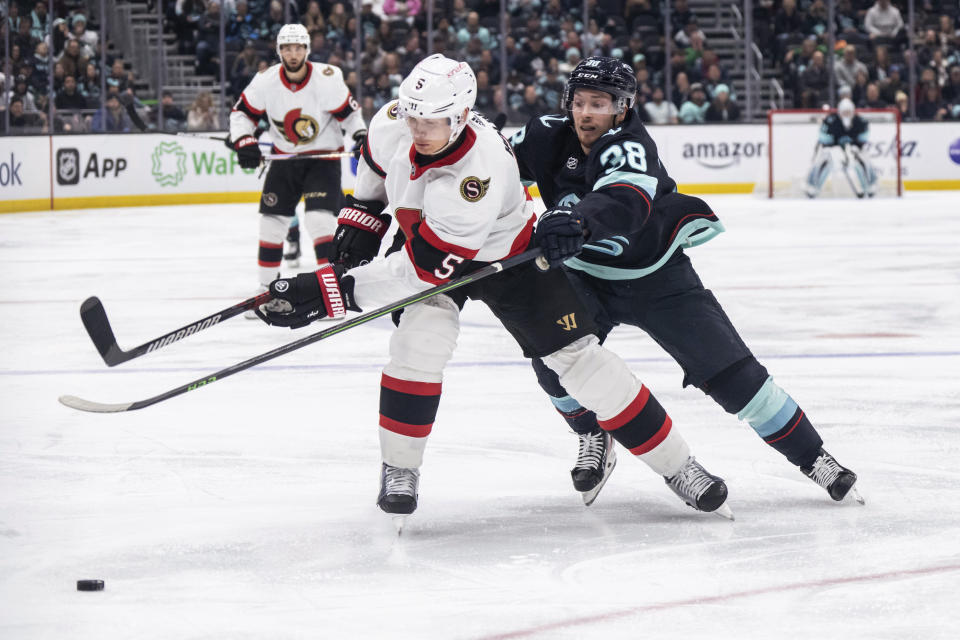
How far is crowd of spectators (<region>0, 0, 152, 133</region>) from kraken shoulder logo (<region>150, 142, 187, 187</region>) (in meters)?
0.38

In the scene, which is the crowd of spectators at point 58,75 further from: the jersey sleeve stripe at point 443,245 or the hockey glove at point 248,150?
the jersey sleeve stripe at point 443,245

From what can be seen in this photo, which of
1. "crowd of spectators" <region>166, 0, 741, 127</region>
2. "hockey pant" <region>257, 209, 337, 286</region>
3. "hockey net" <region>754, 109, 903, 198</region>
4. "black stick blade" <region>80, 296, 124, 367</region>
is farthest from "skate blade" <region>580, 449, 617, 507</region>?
"crowd of spectators" <region>166, 0, 741, 127</region>

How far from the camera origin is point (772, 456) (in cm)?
336

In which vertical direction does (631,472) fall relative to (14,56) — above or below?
below

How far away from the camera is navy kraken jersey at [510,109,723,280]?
8.77ft

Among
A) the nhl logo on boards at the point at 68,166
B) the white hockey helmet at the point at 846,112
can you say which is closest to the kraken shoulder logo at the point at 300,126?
the nhl logo on boards at the point at 68,166

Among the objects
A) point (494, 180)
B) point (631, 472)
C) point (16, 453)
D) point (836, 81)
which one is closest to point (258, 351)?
point (16, 453)

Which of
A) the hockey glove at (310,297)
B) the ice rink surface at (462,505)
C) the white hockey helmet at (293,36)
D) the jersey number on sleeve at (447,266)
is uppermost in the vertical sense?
the white hockey helmet at (293,36)

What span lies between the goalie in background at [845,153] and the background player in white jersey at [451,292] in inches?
384

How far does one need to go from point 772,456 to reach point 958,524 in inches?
25.5

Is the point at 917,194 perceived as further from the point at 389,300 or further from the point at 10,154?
the point at 389,300

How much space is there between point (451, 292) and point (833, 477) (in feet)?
2.87

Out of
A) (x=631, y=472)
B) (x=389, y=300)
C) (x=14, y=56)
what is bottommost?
(x=631, y=472)

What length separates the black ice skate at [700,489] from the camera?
2789 mm
